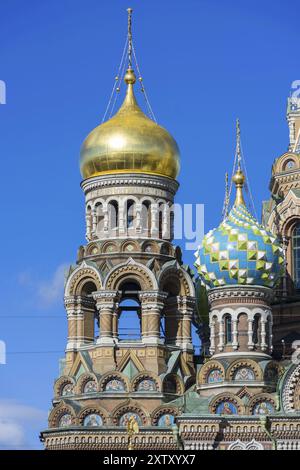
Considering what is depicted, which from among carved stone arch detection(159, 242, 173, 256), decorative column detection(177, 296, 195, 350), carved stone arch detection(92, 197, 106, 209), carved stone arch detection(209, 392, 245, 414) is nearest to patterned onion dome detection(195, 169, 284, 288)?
decorative column detection(177, 296, 195, 350)

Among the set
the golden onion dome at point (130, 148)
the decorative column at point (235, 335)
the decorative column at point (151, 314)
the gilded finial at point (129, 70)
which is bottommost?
the decorative column at point (235, 335)

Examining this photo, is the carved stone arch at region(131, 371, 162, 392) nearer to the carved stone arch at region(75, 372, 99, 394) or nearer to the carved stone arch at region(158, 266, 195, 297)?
the carved stone arch at region(75, 372, 99, 394)

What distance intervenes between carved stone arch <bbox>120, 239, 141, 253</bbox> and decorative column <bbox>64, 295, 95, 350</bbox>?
167 cm

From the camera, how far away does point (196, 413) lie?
4591 cm

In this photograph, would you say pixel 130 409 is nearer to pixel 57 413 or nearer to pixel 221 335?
pixel 57 413

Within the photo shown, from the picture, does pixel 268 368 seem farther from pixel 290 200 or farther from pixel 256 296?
pixel 290 200

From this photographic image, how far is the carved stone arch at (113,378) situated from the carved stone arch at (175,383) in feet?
3.30

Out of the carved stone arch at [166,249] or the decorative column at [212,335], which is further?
the carved stone arch at [166,249]

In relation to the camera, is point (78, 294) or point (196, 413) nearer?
point (196, 413)

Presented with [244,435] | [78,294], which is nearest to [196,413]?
[244,435]

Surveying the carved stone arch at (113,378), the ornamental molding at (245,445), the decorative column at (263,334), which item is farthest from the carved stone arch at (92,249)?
the ornamental molding at (245,445)

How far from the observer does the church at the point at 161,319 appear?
46.2 metres

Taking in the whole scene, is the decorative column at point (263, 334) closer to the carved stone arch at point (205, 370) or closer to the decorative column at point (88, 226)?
the carved stone arch at point (205, 370)
